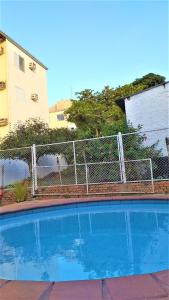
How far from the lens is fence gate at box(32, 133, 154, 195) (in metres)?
11.2

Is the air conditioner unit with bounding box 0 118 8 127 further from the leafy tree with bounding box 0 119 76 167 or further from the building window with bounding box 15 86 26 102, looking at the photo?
the leafy tree with bounding box 0 119 76 167

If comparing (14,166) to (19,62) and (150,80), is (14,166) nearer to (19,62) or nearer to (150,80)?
(19,62)

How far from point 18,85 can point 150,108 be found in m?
11.7

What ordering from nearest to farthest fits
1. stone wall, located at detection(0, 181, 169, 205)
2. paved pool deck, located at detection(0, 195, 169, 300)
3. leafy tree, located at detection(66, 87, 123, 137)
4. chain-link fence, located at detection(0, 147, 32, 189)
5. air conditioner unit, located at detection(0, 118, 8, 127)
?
paved pool deck, located at detection(0, 195, 169, 300) → stone wall, located at detection(0, 181, 169, 205) → chain-link fence, located at detection(0, 147, 32, 189) → air conditioner unit, located at detection(0, 118, 8, 127) → leafy tree, located at detection(66, 87, 123, 137)

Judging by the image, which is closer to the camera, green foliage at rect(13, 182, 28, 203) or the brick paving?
the brick paving

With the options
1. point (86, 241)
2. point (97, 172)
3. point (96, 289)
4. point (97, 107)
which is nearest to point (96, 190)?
point (97, 172)

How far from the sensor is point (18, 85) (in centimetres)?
2427

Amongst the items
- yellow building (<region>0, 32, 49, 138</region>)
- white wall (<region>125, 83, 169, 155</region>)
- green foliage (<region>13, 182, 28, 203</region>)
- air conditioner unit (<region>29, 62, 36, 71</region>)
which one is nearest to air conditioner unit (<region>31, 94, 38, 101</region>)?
yellow building (<region>0, 32, 49, 138</region>)

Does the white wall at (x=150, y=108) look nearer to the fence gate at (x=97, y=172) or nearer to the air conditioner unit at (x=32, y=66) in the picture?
the fence gate at (x=97, y=172)

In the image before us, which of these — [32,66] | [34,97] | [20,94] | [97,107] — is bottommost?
[97,107]

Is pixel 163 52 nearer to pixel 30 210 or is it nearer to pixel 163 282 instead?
pixel 30 210

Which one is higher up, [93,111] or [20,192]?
[93,111]

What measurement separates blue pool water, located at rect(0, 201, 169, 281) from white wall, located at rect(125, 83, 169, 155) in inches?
260

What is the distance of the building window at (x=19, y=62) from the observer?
79.5 feet
